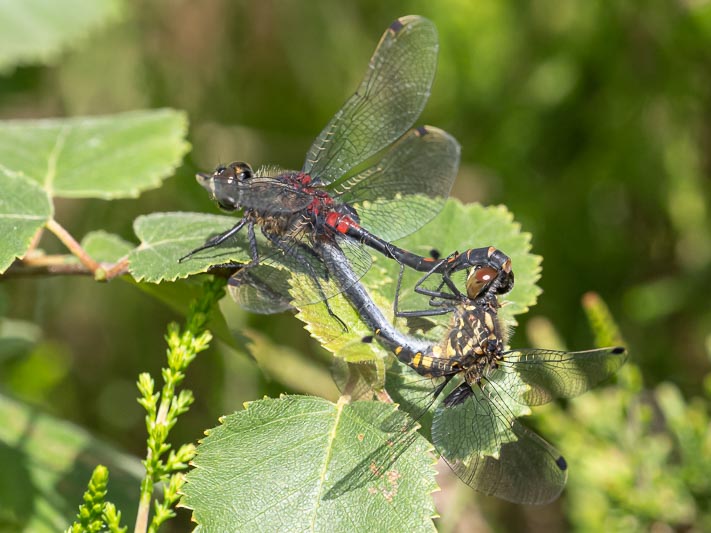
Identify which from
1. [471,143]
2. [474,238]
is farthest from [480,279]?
[471,143]

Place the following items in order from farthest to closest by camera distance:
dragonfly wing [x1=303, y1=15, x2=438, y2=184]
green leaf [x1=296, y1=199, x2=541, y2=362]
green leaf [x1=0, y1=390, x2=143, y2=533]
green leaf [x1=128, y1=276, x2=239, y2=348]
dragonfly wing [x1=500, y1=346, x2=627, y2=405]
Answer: dragonfly wing [x1=303, y1=15, x2=438, y2=184] < green leaf [x1=0, y1=390, x2=143, y2=533] < green leaf [x1=128, y1=276, x2=239, y2=348] < dragonfly wing [x1=500, y1=346, x2=627, y2=405] < green leaf [x1=296, y1=199, x2=541, y2=362]

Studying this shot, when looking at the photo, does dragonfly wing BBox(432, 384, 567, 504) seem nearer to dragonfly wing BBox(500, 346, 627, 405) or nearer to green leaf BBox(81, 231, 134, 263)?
dragonfly wing BBox(500, 346, 627, 405)

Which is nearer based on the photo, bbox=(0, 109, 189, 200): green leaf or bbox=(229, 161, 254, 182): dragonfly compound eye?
bbox=(229, 161, 254, 182): dragonfly compound eye

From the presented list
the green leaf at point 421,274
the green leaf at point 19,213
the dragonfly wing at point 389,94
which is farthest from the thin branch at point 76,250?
the dragonfly wing at point 389,94

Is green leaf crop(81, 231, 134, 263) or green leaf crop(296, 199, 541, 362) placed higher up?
green leaf crop(296, 199, 541, 362)

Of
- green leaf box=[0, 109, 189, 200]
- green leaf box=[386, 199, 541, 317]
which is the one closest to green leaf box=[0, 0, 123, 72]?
green leaf box=[0, 109, 189, 200]

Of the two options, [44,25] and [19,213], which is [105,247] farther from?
[44,25]

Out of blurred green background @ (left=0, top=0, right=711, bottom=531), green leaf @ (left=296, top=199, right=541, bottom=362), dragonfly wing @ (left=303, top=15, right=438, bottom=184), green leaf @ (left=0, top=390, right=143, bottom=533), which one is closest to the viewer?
green leaf @ (left=296, top=199, right=541, bottom=362)
